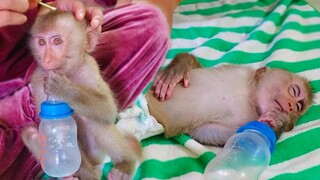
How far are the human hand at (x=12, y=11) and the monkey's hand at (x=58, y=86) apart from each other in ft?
0.42

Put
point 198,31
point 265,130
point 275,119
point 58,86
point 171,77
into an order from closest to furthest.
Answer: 1. point 58,86
2. point 265,130
3. point 275,119
4. point 171,77
5. point 198,31

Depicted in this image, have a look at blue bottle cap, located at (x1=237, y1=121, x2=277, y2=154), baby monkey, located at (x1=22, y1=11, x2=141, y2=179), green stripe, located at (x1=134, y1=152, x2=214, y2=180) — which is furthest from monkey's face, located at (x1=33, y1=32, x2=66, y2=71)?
blue bottle cap, located at (x1=237, y1=121, x2=277, y2=154)

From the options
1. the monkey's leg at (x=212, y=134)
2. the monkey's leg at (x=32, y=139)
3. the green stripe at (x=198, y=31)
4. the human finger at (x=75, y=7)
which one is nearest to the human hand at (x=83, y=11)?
the human finger at (x=75, y=7)

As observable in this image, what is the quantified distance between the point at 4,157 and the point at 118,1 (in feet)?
1.91

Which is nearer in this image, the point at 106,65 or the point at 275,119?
the point at 106,65

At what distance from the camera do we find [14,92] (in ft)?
3.77

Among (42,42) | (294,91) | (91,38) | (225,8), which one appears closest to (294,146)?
(294,91)

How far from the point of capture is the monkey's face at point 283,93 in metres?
1.45

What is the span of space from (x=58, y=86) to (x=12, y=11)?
165 millimetres

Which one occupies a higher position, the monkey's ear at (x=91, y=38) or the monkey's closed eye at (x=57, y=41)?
the monkey's closed eye at (x=57, y=41)

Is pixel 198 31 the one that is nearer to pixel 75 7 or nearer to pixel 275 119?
pixel 275 119

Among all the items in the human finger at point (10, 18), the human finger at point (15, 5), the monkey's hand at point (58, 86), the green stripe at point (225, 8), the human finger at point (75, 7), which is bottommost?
the green stripe at point (225, 8)

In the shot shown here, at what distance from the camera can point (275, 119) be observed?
1352 millimetres

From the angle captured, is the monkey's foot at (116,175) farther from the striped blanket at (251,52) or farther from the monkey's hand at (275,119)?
the monkey's hand at (275,119)
